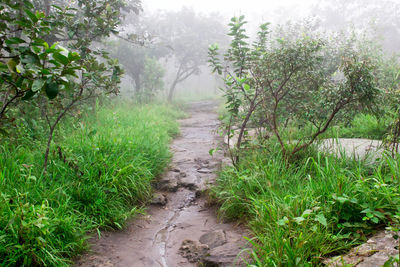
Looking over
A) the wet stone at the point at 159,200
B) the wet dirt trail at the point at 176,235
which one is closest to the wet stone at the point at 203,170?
the wet dirt trail at the point at 176,235

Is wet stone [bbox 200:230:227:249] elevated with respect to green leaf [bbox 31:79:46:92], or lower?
lower

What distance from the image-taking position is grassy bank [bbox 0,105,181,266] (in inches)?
87.4

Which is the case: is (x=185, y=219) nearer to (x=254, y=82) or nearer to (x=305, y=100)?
(x=254, y=82)

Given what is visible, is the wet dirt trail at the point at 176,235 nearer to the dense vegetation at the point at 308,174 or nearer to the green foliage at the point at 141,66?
the dense vegetation at the point at 308,174

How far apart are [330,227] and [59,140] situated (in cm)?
389

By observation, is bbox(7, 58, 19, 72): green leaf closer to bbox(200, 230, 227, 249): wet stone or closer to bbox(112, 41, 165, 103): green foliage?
bbox(200, 230, 227, 249): wet stone

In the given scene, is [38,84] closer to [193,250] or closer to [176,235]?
[193,250]

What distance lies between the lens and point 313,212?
8.01 ft

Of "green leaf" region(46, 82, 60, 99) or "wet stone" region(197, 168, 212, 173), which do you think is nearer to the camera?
"green leaf" region(46, 82, 60, 99)

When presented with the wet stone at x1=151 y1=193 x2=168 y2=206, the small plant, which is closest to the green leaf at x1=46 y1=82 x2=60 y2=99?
the small plant

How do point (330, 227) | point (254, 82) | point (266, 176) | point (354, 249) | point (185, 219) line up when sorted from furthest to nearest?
point (254, 82)
point (185, 219)
point (266, 176)
point (330, 227)
point (354, 249)

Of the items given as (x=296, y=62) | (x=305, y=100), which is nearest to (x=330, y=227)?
(x=296, y=62)

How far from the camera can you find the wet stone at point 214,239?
288cm

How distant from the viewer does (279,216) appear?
2.54m
